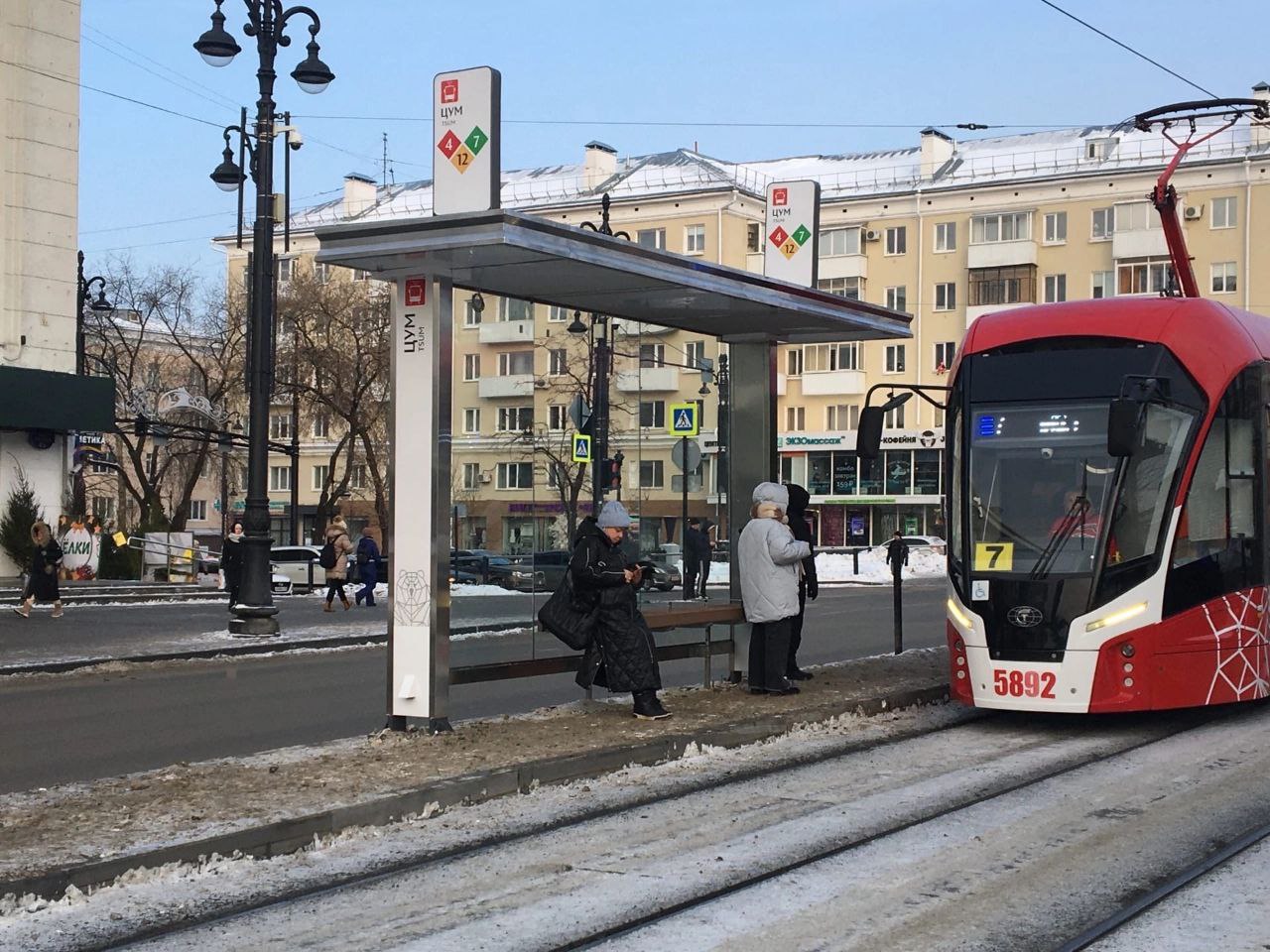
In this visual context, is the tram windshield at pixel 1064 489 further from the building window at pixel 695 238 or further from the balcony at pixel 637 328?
the building window at pixel 695 238

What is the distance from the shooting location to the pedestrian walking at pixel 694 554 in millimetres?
13711

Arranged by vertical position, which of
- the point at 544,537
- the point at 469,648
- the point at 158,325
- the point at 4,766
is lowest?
the point at 4,766

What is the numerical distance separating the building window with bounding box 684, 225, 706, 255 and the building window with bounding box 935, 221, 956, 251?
35.7 feet

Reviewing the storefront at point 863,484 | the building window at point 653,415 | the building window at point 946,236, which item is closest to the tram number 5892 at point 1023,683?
the building window at point 653,415

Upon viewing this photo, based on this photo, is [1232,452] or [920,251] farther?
[920,251]

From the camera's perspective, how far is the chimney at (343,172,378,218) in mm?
78438

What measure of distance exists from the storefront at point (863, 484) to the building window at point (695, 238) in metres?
9.56

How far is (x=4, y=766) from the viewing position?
10.7m

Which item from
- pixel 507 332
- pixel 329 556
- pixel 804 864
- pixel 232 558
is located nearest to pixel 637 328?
pixel 507 332

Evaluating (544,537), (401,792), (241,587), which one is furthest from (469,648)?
(241,587)

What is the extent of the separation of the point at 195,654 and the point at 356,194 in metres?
62.2

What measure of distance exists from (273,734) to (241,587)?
1025 cm

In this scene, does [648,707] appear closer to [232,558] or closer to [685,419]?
[685,419]

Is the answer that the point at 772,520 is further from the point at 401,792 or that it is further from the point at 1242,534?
the point at 401,792
